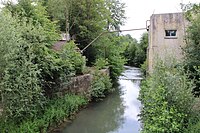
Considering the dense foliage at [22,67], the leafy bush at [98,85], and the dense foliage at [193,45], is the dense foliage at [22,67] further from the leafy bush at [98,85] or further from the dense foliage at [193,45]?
the dense foliage at [193,45]

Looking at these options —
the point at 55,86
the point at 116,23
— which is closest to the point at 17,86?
the point at 55,86

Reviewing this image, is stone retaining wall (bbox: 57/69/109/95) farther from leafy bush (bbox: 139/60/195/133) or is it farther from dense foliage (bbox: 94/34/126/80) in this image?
dense foliage (bbox: 94/34/126/80)

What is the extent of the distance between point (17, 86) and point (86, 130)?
4.62 meters

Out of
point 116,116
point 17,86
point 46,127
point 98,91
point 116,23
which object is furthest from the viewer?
point 116,23

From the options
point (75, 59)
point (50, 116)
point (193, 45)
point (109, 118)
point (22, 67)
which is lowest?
point (109, 118)

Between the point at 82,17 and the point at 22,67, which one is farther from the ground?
the point at 82,17

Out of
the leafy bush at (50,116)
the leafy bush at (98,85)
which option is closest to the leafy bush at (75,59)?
the leafy bush at (98,85)

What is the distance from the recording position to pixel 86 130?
491 inches

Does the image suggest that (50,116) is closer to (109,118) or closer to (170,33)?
(109,118)

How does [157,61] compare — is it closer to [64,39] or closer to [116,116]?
[116,116]

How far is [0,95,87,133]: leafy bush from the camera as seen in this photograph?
950cm

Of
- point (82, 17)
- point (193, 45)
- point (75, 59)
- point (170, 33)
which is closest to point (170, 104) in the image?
point (193, 45)

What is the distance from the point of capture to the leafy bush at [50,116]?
9500 mm

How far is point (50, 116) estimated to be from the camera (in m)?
11.4
